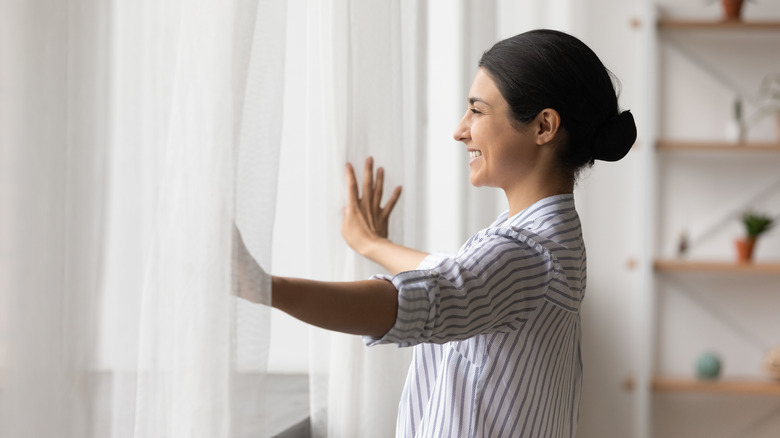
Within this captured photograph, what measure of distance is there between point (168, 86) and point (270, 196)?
169 millimetres

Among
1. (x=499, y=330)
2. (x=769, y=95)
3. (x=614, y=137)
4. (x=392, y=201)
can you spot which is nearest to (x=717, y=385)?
(x=769, y=95)

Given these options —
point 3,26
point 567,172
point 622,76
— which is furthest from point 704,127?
point 3,26

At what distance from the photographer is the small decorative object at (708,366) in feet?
10.8

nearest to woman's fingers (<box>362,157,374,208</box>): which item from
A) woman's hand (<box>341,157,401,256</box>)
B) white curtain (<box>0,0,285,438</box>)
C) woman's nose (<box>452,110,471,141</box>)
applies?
woman's hand (<box>341,157,401,256</box>)

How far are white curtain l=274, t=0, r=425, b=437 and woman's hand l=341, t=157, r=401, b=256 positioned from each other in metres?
0.01

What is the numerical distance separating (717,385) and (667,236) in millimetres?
633

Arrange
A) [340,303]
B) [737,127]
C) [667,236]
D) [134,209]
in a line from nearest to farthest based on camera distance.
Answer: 1. [134,209]
2. [340,303]
3. [737,127]
4. [667,236]

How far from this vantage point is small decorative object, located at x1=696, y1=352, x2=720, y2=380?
329 centimetres

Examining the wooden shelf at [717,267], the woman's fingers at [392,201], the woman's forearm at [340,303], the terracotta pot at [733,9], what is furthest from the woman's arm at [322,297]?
the terracotta pot at [733,9]

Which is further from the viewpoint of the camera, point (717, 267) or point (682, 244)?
point (682, 244)

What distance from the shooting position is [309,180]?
125 centimetres

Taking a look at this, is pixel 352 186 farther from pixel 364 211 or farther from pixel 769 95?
pixel 769 95

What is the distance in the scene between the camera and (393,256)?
134 cm

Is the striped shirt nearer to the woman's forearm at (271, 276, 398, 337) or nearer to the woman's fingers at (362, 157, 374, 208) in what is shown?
the woman's forearm at (271, 276, 398, 337)
